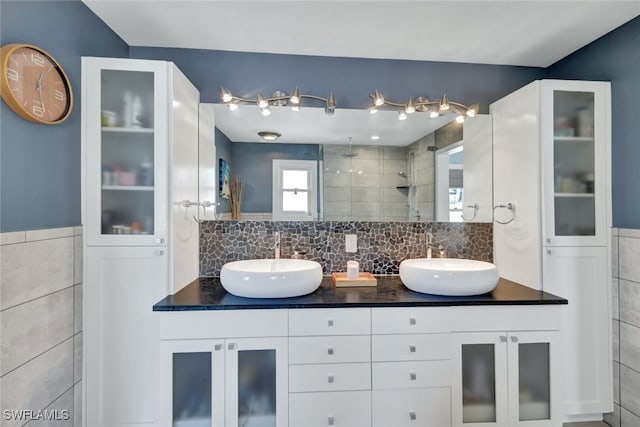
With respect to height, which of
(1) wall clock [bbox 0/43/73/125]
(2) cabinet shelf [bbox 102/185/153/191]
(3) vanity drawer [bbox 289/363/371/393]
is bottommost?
(3) vanity drawer [bbox 289/363/371/393]

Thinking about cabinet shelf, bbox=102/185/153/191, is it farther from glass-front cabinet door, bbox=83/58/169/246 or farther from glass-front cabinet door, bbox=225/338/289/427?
glass-front cabinet door, bbox=225/338/289/427

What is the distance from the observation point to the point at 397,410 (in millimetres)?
1588

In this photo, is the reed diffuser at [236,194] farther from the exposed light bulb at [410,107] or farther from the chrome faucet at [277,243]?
the exposed light bulb at [410,107]

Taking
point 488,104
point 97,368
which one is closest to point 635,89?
point 488,104

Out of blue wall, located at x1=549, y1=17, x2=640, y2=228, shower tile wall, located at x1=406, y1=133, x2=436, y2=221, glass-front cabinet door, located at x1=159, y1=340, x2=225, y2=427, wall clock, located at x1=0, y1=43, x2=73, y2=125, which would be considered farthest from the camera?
shower tile wall, located at x1=406, y1=133, x2=436, y2=221

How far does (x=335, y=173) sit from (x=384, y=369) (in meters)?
1.23

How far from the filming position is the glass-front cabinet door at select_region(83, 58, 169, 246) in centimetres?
164

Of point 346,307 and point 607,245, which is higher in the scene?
point 607,245

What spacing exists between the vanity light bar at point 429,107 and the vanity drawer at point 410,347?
141 centimetres

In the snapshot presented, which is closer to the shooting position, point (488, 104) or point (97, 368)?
point (97, 368)

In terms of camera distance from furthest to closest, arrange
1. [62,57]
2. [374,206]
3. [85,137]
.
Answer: [374,206] < [85,137] < [62,57]

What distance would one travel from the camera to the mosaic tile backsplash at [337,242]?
214cm

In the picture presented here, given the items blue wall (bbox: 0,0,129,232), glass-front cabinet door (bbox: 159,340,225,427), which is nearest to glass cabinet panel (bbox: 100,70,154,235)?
blue wall (bbox: 0,0,129,232)

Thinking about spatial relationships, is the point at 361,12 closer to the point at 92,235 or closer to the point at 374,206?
the point at 374,206
